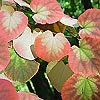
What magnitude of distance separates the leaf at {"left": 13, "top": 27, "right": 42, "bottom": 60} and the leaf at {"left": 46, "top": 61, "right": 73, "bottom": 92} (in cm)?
4

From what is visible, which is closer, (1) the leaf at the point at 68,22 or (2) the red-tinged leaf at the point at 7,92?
(2) the red-tinged leaf at the point at 7,92

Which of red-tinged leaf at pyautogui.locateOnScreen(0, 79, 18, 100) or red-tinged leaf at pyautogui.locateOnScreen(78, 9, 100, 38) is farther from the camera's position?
red-tinged leaf at pyautogui.locateOnScreen(78, 9, 100, 38)

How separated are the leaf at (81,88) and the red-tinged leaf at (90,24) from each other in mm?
71

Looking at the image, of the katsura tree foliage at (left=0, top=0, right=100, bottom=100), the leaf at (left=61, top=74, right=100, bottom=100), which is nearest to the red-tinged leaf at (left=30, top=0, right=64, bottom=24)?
the katsura tree foliage at (left=0, top=0, right=100, bottom=100)

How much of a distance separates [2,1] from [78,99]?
0.67ft

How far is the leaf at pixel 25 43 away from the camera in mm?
531

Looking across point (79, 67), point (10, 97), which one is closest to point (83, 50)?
point (79, 67)

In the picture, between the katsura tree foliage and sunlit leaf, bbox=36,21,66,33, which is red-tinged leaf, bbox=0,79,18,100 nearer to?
the katsura tree foliage

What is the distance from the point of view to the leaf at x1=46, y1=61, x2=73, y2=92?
565 mm

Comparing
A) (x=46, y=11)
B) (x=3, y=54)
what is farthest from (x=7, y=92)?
(x=46, y=11)

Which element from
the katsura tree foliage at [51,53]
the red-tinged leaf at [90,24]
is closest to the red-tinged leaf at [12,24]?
the katsura tree foliage at [51,53]

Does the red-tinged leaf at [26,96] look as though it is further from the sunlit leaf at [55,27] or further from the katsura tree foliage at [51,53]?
the sunlit leaf at [55,27]

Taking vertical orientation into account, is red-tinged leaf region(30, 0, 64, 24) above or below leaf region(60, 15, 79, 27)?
above

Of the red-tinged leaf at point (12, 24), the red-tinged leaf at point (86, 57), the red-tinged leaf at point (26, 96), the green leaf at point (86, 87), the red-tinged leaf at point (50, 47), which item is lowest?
the green leaf at point (86, 87)
